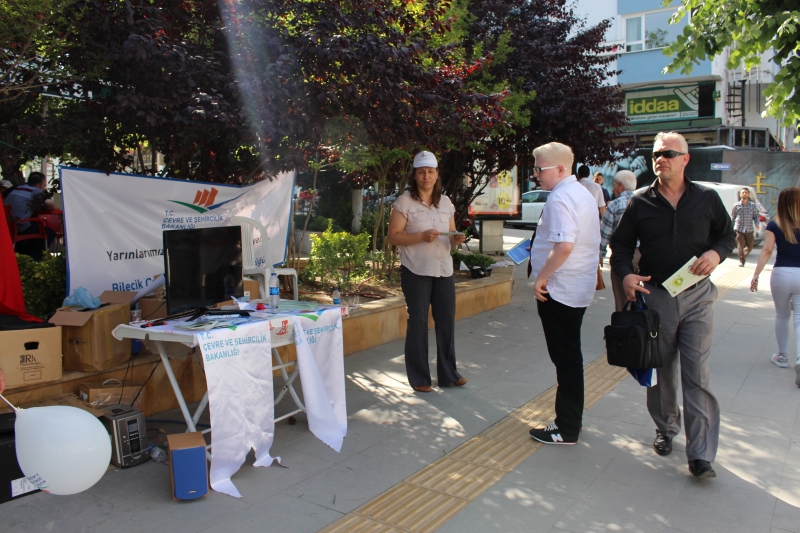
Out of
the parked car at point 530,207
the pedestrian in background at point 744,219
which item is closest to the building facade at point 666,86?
the parked car at point 530,207

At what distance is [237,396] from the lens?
3814 millimetres

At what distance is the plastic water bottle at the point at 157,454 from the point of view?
408 centimetres

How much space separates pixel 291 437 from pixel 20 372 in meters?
1.72

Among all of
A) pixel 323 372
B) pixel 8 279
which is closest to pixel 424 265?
pixel 323 372

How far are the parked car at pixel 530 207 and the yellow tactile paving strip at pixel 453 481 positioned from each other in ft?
64.9

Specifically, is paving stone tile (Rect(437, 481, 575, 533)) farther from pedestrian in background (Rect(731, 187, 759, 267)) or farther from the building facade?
the building facade

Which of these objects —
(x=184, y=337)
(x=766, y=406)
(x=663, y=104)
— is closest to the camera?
(x=184, y=337)

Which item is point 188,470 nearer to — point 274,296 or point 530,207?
point 274,296

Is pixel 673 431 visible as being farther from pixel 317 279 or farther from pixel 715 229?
pixel 317 279

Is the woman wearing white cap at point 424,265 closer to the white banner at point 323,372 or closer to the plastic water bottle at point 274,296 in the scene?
the white banner at point 323,372

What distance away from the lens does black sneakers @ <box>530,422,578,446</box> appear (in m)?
4.41

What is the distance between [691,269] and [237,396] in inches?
105

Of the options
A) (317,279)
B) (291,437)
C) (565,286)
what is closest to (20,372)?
(291,437)

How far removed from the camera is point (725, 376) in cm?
607
